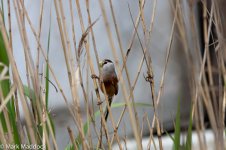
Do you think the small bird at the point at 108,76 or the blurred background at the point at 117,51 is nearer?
the small bird at the point at 108,76

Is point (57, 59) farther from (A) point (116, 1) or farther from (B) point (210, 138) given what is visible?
(B) point (210, 138)

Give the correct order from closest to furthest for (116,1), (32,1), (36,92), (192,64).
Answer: (192,64)
(36,92)
(32,1)
(116,1)

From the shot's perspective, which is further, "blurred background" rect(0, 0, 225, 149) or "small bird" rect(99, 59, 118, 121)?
"blurred background" rect(0, 0, 225, 149)

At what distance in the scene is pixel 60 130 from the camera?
2.03 m

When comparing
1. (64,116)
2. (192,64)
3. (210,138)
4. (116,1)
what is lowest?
(210,138)

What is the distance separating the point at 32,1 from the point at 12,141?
1.04 m

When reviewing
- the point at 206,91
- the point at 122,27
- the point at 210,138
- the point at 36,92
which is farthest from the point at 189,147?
the point at 122,27

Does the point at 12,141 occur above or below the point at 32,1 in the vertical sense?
below

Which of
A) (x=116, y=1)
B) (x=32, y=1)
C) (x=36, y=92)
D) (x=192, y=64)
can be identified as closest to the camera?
(x=192, y=64)

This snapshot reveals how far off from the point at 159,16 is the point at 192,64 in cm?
141

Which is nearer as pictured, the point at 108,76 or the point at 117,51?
the point at 108,76

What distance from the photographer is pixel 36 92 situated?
0.94 m

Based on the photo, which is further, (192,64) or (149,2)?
(149,2)

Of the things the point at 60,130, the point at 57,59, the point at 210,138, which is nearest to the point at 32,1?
the point at 57,59
